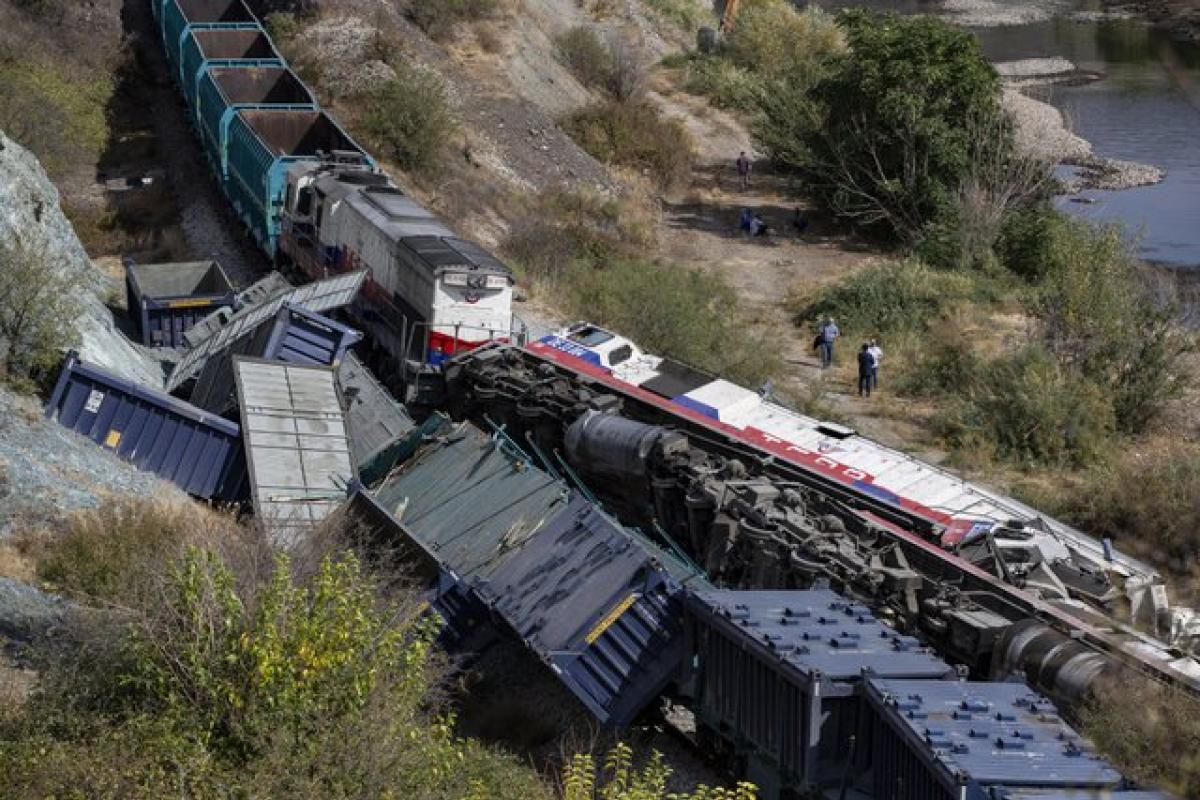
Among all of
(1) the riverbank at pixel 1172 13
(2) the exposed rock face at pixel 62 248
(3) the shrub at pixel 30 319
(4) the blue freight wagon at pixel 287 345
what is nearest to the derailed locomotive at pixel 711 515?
(4) the blue freight wagon at pixel 287 345

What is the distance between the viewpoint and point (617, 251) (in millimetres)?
39875

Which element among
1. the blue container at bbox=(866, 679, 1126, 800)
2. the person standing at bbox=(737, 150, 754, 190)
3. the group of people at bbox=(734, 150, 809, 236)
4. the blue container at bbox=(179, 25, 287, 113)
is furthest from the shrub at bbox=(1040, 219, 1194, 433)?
the blue container at bbox=(179, 25, 287, 113)

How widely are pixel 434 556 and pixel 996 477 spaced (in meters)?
13.6

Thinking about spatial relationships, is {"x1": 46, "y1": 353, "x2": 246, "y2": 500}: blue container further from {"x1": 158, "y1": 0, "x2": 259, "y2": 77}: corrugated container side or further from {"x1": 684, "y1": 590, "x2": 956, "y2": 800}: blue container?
{"x1": 158, "y1": 0, "x2": 259, "y2": 77}: corrugated container side

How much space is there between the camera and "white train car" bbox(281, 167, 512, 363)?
2555cm

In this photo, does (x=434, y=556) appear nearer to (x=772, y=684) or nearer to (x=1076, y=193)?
(x=772, y=684)

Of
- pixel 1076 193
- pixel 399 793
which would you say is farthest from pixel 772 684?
pixel 1076 193

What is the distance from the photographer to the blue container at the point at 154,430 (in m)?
20.9

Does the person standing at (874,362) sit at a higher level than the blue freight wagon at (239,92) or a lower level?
lower

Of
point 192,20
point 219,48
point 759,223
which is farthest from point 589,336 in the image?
point 192,20

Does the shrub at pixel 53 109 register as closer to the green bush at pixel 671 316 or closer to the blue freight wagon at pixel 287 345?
the green bush at pixel 671 316

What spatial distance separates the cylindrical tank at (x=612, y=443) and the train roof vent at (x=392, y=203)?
735 centimetres

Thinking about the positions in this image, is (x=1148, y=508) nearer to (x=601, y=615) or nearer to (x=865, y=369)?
(x=865, y=369)

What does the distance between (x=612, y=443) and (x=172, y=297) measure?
33.2ft
